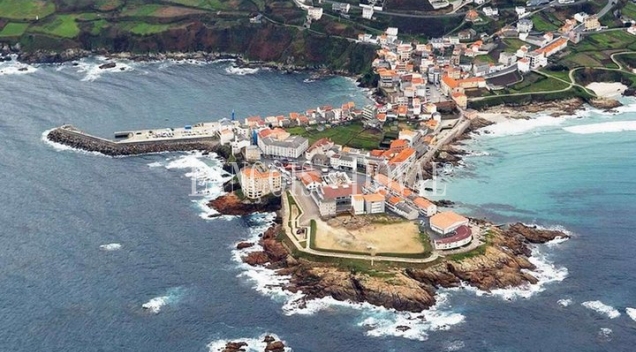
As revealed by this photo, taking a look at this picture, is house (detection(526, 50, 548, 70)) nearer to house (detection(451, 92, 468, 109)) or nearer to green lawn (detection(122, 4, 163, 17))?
house (detection(451, 92, 468, 109))

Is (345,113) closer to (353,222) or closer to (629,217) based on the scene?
(353,222)

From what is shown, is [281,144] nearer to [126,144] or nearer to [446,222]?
[126,144]

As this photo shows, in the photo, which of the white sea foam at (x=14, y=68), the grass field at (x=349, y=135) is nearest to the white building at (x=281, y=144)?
the grass field at (x=349, y=135)

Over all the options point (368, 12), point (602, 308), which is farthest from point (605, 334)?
point (368, 12)

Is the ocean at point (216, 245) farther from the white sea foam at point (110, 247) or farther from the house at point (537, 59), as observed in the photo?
the house at point (537, 59)

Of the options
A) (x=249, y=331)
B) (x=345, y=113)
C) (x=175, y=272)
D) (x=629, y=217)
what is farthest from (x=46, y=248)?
(x=629, y=217)
